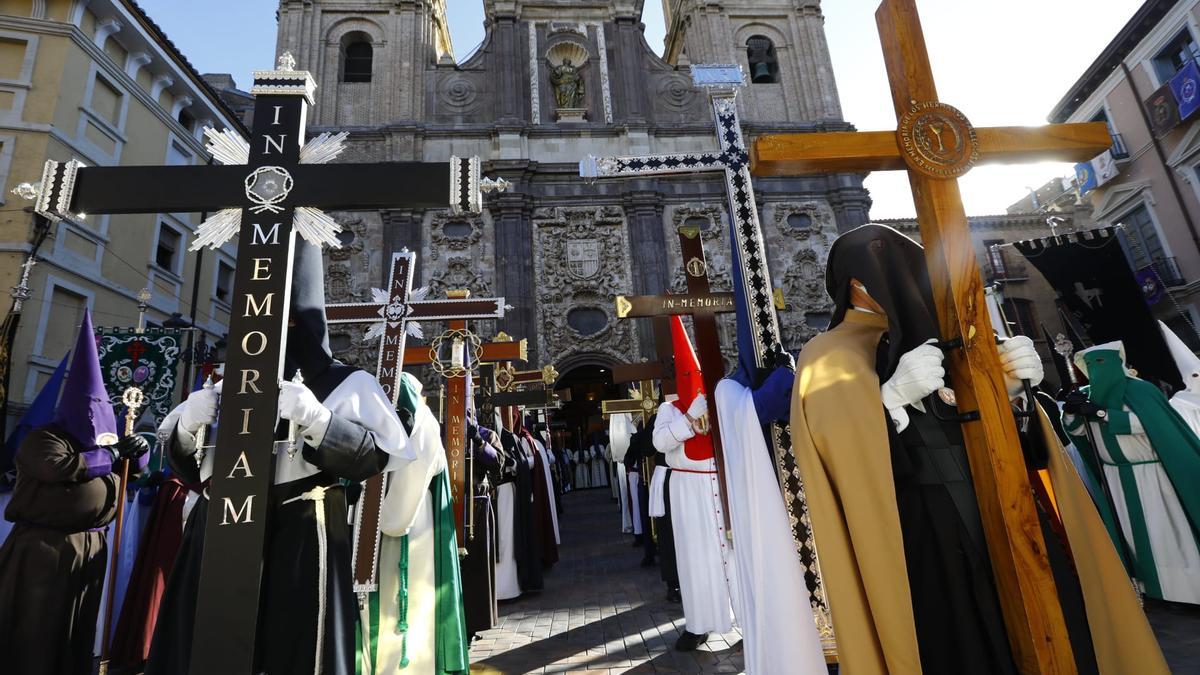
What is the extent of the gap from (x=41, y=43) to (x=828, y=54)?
69.9ft

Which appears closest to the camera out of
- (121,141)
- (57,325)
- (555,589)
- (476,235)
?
(555,589)

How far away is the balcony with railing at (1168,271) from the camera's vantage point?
15477 millimetres

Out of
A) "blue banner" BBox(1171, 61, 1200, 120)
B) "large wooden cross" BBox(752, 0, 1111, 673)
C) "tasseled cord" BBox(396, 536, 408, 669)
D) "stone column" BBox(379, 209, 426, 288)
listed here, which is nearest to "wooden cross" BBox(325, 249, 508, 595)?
"tasseled cord" BBox(396, 536, 408, 669)

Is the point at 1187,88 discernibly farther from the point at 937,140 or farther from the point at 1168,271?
the point at 937,140

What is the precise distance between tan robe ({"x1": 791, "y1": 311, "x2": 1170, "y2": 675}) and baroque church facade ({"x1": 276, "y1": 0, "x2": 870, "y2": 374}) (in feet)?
45.3

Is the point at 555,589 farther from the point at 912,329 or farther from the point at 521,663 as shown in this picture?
the point at 912,329

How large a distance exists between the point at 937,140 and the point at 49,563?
5.15 meters

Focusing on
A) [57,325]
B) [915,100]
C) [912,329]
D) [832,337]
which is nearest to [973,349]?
[912,329]

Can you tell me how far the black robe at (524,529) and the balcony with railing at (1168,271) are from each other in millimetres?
17598

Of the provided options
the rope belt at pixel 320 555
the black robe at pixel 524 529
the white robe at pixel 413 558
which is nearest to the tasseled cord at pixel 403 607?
the white robe at pixel 413 558

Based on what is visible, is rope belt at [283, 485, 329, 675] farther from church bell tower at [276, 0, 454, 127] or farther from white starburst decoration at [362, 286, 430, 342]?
church bell tower at [276, 0, 454, 127]

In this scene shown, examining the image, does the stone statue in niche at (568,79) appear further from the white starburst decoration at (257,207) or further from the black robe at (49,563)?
the white starburst decoration at (257,207)

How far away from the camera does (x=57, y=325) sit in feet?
38.6

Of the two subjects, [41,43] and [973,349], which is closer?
[973,349]
